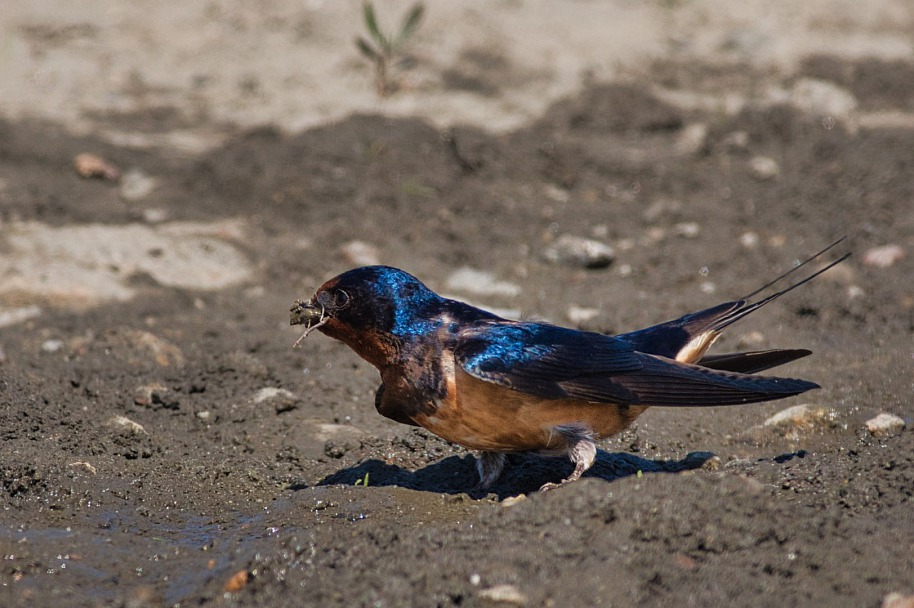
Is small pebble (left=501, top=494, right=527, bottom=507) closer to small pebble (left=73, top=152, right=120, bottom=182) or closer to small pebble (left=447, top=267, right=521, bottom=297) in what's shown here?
small pebble (left=447, top=267, right=521, bottom=297)

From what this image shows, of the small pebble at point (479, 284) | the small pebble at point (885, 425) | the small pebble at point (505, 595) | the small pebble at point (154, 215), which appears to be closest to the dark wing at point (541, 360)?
the small pebble at point (505, 595)

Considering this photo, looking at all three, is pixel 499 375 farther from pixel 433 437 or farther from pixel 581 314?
pixel 581 314

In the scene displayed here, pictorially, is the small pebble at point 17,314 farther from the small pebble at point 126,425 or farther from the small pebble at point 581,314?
the small pebble at point 581,314

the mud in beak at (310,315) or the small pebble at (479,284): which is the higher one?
the small pebble at (479,284)

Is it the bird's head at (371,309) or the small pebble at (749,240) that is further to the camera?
the small pebble at (749,240)

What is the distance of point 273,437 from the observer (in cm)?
553

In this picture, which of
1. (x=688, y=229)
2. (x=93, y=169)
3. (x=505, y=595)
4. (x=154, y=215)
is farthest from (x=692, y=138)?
(x=505, y=595)

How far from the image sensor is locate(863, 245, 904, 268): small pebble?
308 inches

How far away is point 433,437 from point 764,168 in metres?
4.85

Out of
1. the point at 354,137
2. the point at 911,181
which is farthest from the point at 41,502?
the point at 911,181

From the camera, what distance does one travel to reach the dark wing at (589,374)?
454 centimetres

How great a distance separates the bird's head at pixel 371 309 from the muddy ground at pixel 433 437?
2.16ft

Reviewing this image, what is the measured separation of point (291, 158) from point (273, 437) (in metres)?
3.87

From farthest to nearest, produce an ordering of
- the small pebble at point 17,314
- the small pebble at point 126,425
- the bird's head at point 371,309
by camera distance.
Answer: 1. the small pebble at point 17,314
2. the small pebble at point 126,425
3. the bird's head at point 371,309
